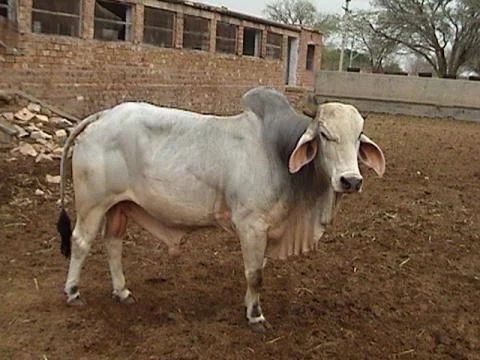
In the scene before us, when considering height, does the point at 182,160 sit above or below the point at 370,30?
below

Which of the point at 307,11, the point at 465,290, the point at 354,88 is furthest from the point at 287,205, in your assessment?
the point at 307,11

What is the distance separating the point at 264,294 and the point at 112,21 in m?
9.27

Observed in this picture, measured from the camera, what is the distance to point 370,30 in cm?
3656

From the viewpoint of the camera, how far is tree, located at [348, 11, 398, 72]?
118ft

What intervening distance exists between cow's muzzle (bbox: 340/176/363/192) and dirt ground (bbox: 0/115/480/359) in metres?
0.92

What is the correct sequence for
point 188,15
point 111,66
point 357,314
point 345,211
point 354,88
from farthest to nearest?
point 354,88
point 188,15
point 111,66
point 345,211
point 357,314

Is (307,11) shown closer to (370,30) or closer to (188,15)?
(370,30)

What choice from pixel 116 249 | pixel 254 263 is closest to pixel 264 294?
pixel 254 263

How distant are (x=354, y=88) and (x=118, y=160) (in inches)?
745

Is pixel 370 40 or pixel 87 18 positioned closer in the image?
pixel 87 18

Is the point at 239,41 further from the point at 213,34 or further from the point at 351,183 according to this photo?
the point at 351,183

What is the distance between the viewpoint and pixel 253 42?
19.0m

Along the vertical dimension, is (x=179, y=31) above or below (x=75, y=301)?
above

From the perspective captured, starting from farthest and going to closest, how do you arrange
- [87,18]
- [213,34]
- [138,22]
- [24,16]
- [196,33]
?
[213,34]
[196,33]
[138,22]
[87,18]
[24,16]
